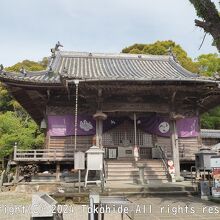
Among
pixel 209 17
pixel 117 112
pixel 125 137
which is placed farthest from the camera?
pixel 125 137

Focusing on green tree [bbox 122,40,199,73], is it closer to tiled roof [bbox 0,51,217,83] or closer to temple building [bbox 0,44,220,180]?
tiled roof [bbox 0,51,217,83]

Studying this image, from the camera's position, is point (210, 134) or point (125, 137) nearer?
point (125, 137)

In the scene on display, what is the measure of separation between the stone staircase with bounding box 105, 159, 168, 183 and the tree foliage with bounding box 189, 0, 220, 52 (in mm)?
9894

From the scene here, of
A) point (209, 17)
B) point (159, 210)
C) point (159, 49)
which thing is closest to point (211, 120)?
point (159, 49)

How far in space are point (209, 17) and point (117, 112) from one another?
11741mm

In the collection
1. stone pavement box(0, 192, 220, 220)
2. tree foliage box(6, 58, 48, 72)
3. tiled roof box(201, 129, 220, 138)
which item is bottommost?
stone pavement box(0, 192, 220, 220)

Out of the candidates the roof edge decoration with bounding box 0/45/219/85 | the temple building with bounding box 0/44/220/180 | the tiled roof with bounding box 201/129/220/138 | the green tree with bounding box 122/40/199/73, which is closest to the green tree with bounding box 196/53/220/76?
the green tree with bounding box 122/40/199/73

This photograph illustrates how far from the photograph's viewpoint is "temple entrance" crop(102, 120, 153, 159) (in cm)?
1870

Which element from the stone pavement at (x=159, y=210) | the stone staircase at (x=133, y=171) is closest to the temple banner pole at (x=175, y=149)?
the stone staircase at (x=133, y=171)

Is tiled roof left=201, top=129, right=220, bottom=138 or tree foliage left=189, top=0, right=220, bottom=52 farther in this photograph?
tiled roof left=201, top=129, right=220, bottom=138

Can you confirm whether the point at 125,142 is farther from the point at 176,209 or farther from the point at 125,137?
the point at 176,209

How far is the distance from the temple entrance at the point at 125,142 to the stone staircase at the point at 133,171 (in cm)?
215

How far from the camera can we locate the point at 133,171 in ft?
51.5

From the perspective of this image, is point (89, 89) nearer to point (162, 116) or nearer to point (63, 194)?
point (162, 116)
